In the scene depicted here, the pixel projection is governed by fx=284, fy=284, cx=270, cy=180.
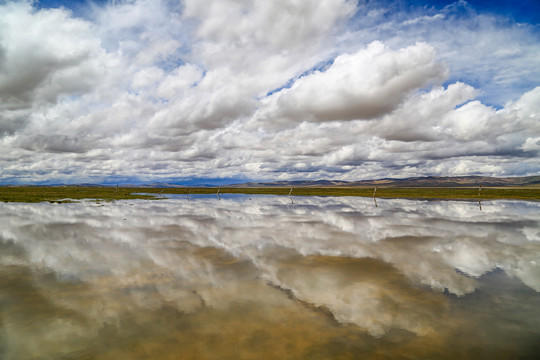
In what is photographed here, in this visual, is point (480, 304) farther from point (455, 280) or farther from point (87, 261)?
point (87, 261)

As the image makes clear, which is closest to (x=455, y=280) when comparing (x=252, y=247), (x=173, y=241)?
(x=252, y=247)

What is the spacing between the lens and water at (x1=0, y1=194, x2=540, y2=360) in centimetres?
597

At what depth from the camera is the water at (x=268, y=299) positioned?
19.6ft

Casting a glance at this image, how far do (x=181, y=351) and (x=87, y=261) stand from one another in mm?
8848

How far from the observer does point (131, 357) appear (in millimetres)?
5570

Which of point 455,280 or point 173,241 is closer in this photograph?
point 455,280

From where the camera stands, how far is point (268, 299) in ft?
27.6

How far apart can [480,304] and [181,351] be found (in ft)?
26.6

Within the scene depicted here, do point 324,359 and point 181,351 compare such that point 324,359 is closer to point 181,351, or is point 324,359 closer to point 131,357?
→ point 181,351

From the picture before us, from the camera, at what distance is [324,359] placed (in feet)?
18.2

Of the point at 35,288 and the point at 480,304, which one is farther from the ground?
the point at 35,288

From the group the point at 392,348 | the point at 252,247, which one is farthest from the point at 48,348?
the point at 252,247

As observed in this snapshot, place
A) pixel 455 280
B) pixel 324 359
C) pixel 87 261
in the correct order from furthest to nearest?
pixel 87 261
pixel 455 280
pixel 324 359

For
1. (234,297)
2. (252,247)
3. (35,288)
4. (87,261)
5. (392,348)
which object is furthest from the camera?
(252,247)
